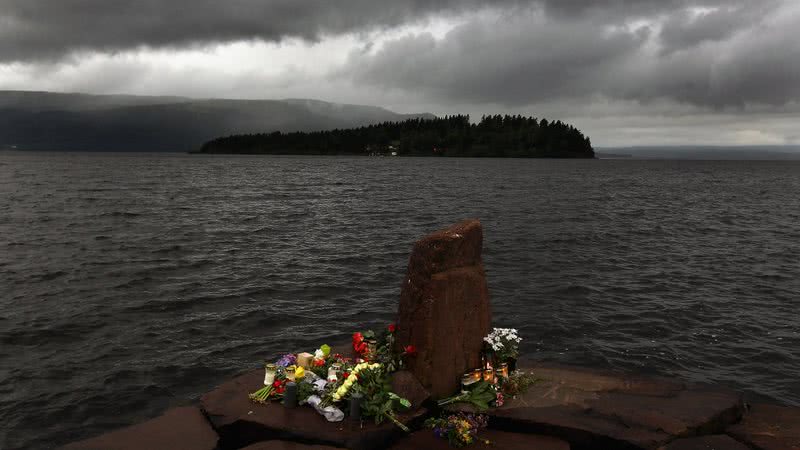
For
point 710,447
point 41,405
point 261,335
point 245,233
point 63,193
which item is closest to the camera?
point 710,447

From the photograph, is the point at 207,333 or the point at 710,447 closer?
the point at 710,447

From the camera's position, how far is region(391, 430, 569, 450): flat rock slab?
1136 cm

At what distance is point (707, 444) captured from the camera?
11.5 meters

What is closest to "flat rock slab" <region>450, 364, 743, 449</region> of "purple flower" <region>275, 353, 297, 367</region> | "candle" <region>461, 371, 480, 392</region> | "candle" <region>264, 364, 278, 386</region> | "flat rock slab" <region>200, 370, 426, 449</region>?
"candle" <region>461, 371, 480, 392</region>

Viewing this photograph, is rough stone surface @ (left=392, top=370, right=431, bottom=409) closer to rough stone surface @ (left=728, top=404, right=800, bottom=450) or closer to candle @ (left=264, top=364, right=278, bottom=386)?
candle @ (left=264, top=364, right=278, bottom=386)

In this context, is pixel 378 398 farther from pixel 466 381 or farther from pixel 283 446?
pixel 466 381

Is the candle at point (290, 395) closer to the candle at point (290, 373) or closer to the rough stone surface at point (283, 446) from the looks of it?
the candle at point (290, 373)

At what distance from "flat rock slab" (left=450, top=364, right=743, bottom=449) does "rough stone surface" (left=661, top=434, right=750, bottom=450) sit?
0.18 m

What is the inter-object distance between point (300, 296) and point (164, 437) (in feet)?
47.7

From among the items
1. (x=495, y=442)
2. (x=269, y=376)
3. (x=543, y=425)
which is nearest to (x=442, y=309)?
(x=495, y=442)

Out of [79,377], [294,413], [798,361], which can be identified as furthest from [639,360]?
[79,377]

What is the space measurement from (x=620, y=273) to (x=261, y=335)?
68.6 feet

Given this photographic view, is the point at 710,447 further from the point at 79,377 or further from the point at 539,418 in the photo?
A: the point at 79,377

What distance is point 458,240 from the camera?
42.4ft
